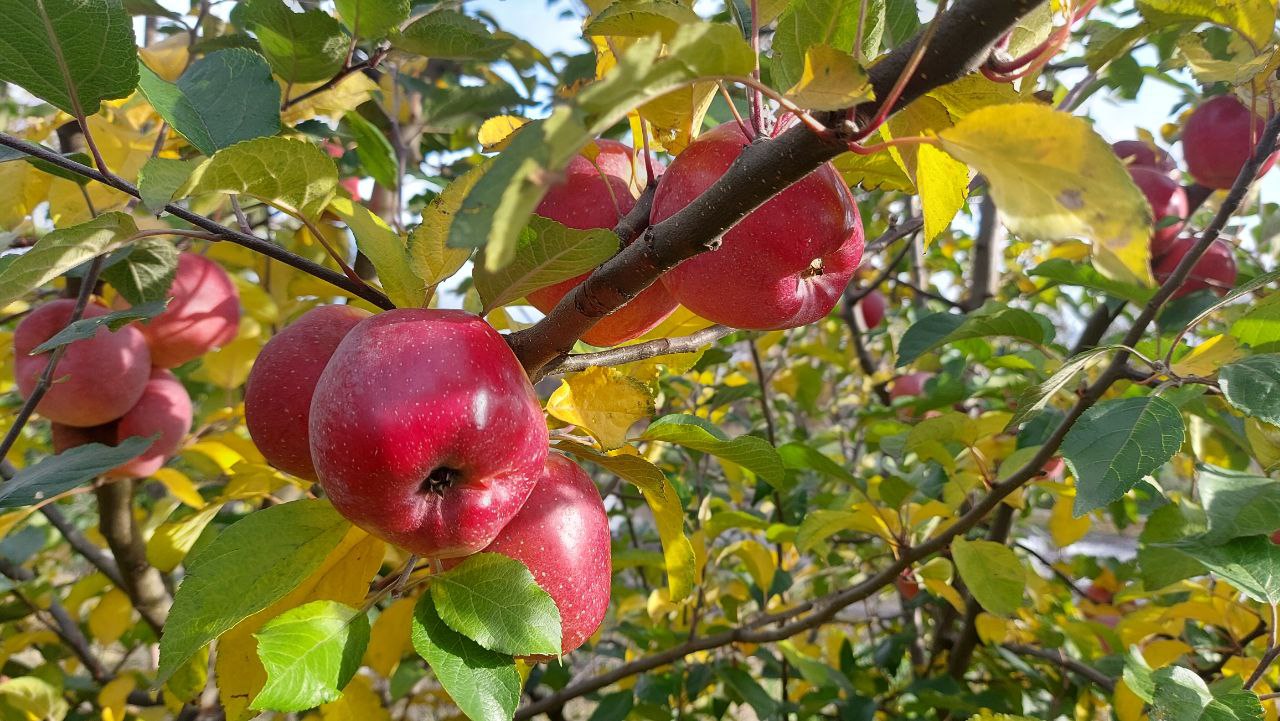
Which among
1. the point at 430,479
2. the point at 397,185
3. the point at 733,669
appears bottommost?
the point at 733,669

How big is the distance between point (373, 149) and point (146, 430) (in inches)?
24.8

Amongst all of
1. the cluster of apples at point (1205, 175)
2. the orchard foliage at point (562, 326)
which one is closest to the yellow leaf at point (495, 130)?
the orchard foliage at point (562, 326)

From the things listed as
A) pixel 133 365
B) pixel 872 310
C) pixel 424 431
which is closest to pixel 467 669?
pixel 424 431

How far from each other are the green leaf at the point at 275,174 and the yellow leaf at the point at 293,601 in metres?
0.31

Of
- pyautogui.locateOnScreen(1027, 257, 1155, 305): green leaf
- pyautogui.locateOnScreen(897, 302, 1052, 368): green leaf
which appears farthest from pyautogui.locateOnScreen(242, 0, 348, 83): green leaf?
pyautogui.locateOnScreen(1027, 257, 1155, 305): green leaf

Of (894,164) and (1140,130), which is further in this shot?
(1140,130)

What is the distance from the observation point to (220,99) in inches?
30.0

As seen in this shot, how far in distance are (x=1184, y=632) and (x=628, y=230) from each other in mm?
1502

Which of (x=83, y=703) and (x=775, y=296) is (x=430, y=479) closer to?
(x=775, y=296)

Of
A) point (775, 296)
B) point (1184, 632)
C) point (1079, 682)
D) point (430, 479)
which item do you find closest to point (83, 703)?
point (430, 479)

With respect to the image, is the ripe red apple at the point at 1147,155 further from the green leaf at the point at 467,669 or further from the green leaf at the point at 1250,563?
the green leaf at the point at 467,669

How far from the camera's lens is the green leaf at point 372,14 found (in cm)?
84

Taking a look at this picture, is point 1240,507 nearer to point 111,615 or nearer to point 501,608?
point 501,608

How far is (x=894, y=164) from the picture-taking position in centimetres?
67
